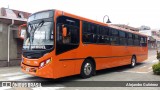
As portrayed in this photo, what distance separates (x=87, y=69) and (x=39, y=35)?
3254 mm

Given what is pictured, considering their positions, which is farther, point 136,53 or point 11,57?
point 136,53

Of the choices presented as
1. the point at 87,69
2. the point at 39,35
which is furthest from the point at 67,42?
the point at 87,69

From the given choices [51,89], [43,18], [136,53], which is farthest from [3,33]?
[136,53]

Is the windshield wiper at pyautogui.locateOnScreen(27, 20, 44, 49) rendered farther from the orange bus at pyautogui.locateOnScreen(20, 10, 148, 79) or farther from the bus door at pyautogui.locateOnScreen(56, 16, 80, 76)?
the bus door at pyautogui.locateOnScreen(56, 16, 80, 76)

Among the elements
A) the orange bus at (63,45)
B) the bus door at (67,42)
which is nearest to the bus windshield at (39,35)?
the orange bus at (63,45)

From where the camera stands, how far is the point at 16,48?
1614cm

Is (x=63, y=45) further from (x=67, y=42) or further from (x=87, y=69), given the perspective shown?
(x=87, y=69)

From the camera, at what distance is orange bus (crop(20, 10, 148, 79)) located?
8414 millimetres

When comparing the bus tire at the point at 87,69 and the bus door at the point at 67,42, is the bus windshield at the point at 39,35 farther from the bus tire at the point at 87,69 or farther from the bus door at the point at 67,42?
the bus tire at the point at 87,69

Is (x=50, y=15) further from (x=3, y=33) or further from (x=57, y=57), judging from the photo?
(x=3, y=33)

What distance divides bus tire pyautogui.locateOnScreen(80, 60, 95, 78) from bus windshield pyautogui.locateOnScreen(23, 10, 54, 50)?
2621 millimetres

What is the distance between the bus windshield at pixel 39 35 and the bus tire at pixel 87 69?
262 centimetres

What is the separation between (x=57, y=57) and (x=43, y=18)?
1850 mm

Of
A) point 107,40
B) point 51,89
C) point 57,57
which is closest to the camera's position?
point 51,89
